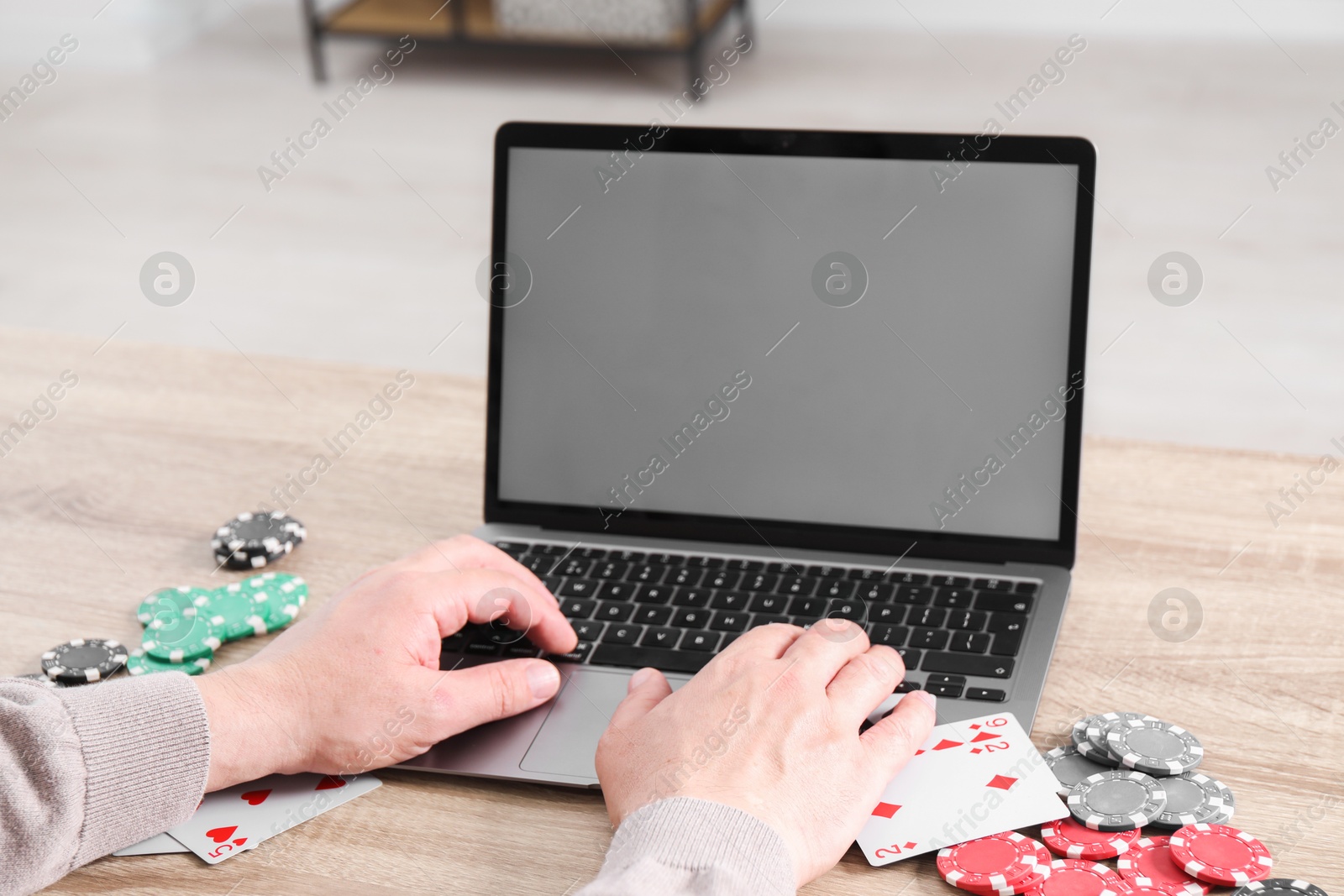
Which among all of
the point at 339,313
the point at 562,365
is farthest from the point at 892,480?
the point at 339,313

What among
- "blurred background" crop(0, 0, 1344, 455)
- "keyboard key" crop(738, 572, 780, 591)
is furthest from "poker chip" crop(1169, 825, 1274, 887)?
"blurred background" crop(0, 0, 1344, 455)

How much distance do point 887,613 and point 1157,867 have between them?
0.28 metres

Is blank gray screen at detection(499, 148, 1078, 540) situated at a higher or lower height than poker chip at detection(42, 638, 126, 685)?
higher

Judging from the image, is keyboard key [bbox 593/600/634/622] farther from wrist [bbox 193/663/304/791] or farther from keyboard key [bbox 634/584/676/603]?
wrist [bbox 193/663/304/791]

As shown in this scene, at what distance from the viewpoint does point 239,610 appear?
968 mm

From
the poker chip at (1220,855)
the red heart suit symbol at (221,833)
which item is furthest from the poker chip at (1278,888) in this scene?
the red heart suit symbol at (221,833)

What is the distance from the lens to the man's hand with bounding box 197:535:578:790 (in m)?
0.80

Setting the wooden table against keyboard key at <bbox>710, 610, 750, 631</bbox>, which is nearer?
the wooden table

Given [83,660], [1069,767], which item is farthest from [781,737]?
[83,660]

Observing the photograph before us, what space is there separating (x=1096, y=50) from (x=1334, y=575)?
4.29 meters

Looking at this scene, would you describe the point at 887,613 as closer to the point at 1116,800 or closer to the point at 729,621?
the point at 729,621

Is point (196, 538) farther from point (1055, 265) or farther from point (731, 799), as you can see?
point (1055, 265)

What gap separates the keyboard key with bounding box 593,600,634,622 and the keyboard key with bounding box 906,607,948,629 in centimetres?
20

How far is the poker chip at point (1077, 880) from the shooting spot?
2.25 feet
